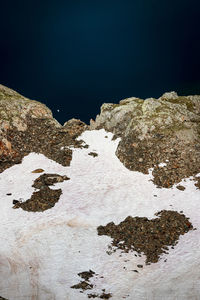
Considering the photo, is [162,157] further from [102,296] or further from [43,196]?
[102,296]

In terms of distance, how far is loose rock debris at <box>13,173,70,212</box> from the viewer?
26047mm

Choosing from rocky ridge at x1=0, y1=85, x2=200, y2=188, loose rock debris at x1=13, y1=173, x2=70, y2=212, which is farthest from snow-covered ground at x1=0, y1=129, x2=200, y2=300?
rocky ridge at x1=0, y1=85, x2=200, y2=188

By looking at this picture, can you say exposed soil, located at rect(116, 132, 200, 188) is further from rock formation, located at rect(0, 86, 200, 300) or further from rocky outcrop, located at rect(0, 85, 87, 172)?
rocky outcrop, located at rect(0, 85, 87, 172)

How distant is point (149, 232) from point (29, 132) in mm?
29157

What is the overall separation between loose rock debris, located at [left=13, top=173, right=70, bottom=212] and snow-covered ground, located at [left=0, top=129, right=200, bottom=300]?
0.71 meters

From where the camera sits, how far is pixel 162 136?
127 feet

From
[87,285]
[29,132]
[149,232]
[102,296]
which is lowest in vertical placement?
[29,132]

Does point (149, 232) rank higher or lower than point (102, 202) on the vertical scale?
higher

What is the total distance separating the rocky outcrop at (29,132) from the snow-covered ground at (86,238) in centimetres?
225

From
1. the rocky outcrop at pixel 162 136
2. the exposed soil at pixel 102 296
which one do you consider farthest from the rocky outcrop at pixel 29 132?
the exposed soil at pixel 102 296

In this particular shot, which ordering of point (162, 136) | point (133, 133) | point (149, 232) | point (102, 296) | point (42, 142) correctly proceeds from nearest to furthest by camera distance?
point (102, 296) < point (149, 232) < point (162, 136) < point (133, 133) < point (42, 142)

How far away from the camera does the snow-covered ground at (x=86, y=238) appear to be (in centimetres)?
1443

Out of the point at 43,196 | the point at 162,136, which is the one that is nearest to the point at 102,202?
the point at 43,196

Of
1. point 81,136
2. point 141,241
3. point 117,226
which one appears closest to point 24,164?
point 81,136
